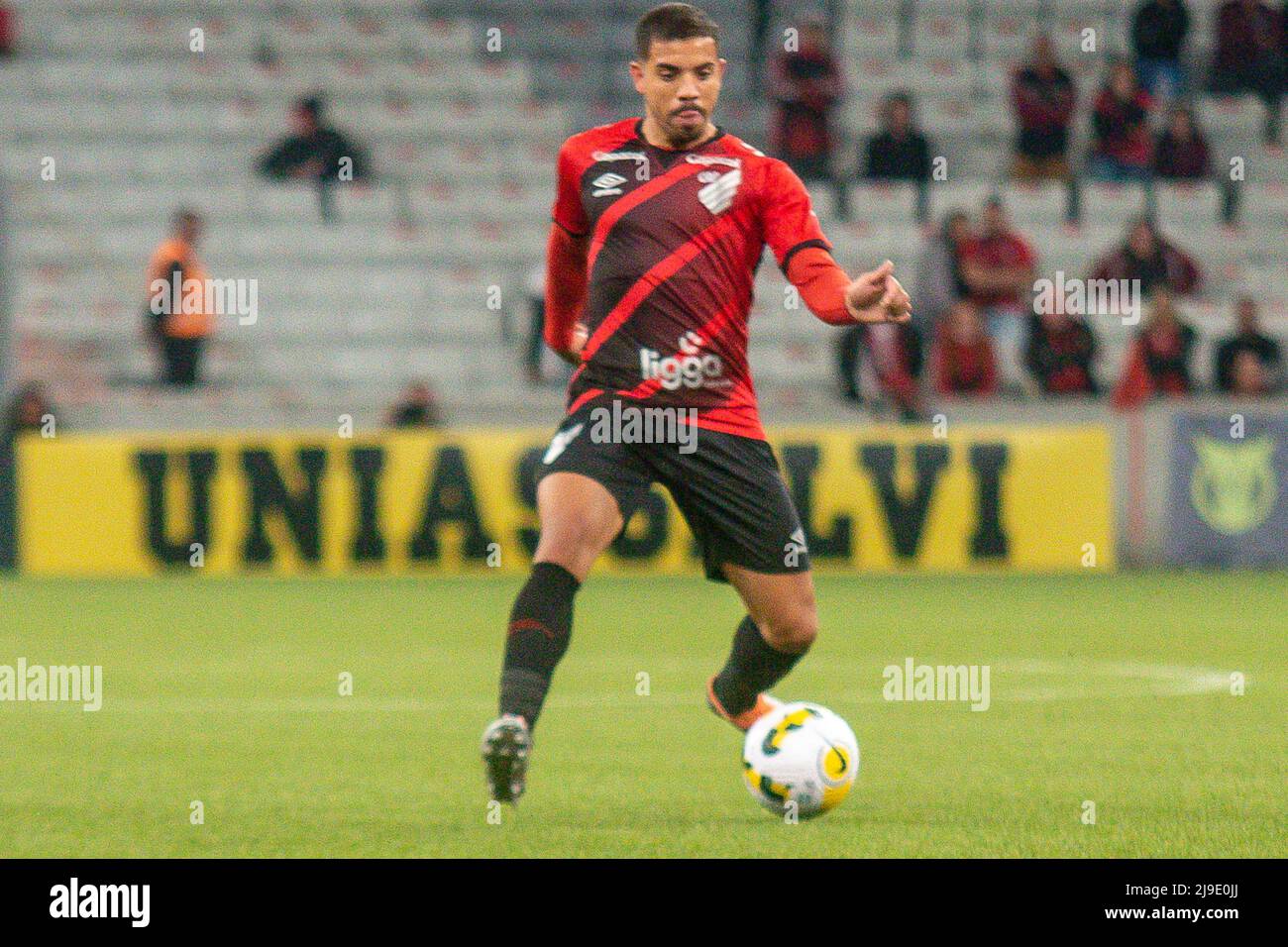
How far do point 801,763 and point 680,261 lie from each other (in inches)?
54.8

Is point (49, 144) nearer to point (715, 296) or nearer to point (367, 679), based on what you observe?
point (367, 679)

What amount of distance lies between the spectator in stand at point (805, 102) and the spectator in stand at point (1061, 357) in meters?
3.24

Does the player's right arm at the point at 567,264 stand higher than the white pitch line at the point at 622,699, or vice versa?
the player's right arm at the point at 567,264

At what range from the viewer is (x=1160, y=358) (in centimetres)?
1847

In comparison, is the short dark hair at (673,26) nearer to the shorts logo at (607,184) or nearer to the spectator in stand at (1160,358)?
the shorts logo at (607,184)

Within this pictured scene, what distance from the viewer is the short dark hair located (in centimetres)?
631

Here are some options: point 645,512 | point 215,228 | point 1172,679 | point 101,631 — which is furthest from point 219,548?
point 1172,679

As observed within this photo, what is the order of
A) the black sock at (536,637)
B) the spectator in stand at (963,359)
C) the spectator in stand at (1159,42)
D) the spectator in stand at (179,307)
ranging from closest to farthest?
1. the black sock at (536,637)
2. the spectator in stand at (963,359)
3. the spectator in stand at (179,307)
4. the spectator in stand at (1159,42)

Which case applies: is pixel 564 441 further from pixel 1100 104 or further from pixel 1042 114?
pixel 1100 104

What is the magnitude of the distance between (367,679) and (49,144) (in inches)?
518

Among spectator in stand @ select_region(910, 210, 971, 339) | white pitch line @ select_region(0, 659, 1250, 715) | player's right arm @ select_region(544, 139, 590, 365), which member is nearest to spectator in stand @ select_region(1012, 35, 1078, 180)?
spectator in stand @ select_region(910, 210, 971, 339)

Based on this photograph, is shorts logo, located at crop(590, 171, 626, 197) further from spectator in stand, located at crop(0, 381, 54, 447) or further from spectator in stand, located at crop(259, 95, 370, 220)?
spectator in stand, located at crop(259, 95, 370, 220)

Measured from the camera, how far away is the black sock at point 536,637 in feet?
19.4

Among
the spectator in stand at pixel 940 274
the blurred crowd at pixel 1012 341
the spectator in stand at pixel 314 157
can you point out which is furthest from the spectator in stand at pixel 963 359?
the spectator in stand at pixel 314 157
